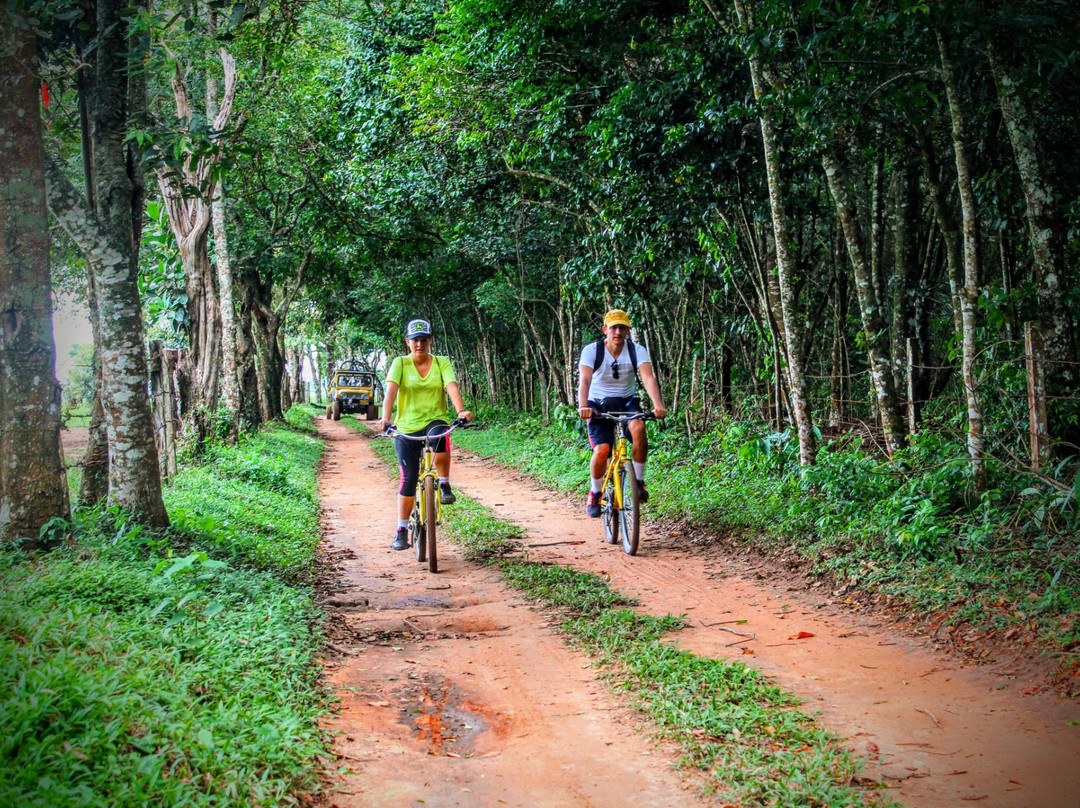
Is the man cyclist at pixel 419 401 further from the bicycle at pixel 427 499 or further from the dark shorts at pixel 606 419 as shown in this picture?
the dark shorts at pixel 606 419

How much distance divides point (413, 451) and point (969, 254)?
5000mm

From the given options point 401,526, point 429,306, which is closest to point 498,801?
point 401,526

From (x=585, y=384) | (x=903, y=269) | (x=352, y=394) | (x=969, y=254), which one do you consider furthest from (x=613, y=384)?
(x=352, y=394)

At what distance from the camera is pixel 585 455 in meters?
13.9

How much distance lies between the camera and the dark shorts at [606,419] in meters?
8.14

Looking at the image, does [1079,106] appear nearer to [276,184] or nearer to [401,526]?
[401,526]

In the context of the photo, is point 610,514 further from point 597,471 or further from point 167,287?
point 167,287

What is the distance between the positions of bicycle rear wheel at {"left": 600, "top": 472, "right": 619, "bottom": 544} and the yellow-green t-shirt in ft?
6.05

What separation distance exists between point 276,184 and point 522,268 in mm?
6441

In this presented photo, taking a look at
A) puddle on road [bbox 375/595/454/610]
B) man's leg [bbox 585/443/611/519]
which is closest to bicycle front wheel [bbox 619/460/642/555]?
man's leg [bbox 585/443/611/519]

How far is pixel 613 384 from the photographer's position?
26.7 feet

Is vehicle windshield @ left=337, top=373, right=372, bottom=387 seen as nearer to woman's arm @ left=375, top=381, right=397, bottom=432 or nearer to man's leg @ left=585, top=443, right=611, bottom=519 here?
man's leg @ left=585, top=443, right=611, bottom=519

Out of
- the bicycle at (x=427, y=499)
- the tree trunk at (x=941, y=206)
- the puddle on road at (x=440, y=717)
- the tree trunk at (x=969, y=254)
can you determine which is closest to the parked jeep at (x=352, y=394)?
the bicycle at (x=427, y=499)

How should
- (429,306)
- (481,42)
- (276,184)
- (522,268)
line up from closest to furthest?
(481,42), (522,268), (276,184), (429,306)
